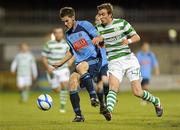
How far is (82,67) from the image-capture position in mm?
12109

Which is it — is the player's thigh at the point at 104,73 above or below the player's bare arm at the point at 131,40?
below

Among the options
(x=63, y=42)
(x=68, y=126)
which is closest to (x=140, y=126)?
(x=68, y=126)

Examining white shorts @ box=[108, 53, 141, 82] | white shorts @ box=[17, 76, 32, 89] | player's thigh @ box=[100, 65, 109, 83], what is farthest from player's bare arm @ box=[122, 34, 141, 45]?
white shorts @ box=[17, 76, 32, 89]

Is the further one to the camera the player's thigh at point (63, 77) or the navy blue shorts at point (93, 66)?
the player's thigh at point (63, 77)

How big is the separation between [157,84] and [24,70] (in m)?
10.5

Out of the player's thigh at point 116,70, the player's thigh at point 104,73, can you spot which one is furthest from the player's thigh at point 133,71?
the player's thigh at point 104,73

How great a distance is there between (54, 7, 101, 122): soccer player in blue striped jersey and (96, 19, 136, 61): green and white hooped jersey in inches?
9.0

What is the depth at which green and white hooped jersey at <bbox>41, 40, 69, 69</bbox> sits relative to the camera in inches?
702

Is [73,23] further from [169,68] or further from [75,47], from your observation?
[169,68]

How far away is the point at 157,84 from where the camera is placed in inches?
1316

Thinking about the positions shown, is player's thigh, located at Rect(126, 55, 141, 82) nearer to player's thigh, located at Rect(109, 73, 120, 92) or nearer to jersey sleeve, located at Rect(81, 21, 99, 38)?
player's thigh, located at Rect(109, 73, 120, 92)

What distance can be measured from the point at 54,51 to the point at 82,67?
5832 millimetres

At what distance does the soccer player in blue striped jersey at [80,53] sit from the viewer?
39.4 feet

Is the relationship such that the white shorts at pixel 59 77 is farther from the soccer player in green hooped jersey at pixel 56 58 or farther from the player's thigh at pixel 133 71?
the player's thigh at pixel 133 71
